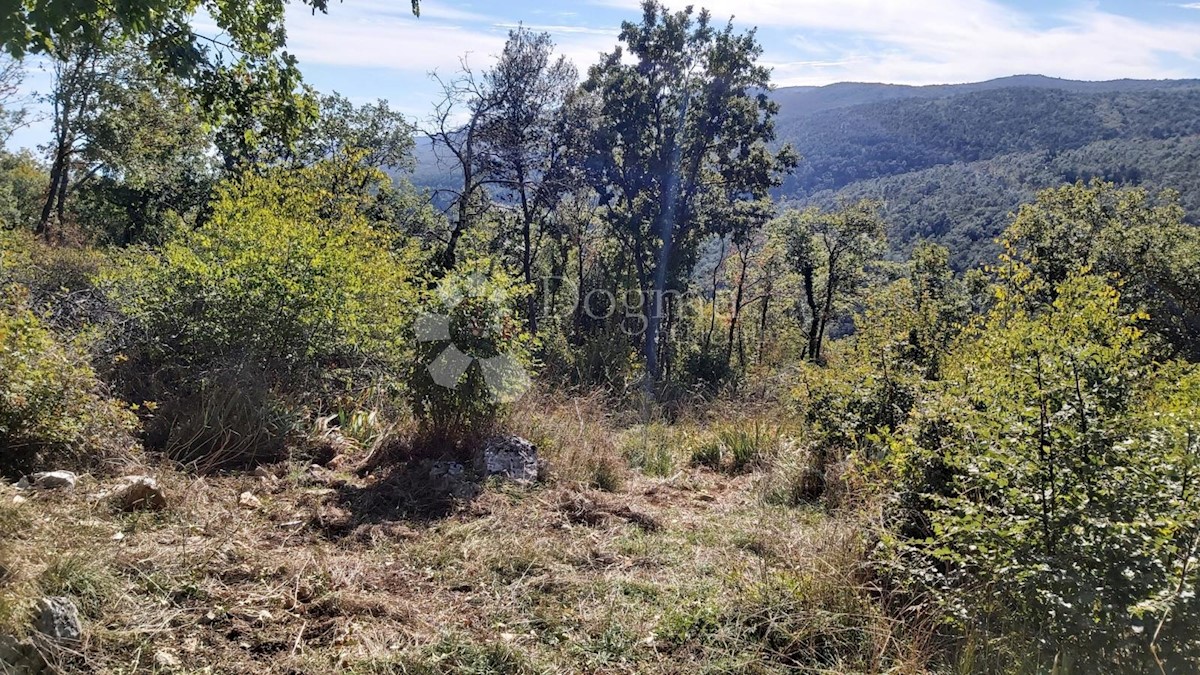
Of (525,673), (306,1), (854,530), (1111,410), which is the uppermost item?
(306,1)

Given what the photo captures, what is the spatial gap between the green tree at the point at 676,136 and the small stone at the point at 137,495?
51.0 feet

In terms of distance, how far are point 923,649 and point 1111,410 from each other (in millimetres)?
1429

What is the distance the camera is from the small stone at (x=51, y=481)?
3.28m

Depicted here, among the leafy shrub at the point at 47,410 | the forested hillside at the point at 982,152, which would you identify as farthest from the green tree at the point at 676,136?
the forested hillside at the point at 982,152

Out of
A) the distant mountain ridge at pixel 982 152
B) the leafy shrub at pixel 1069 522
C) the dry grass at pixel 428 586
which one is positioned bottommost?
the dry grass at pixel 428 586

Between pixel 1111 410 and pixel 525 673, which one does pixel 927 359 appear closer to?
pixel 1111 410

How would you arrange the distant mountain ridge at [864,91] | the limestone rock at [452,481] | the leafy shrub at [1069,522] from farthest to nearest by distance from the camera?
the distant mountain ridge at [864,91] → the limestone rock at [452,481] → the leafy shrub at [1069,522]

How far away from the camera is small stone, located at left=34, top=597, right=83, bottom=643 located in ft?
7.38

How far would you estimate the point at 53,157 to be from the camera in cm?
1958

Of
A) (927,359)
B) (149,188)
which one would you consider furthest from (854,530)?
(149,188)

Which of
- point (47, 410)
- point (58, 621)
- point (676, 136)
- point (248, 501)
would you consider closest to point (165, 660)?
point (58, 621)

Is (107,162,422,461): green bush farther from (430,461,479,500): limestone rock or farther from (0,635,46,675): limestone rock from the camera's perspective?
(0,635,46,675): limestone rock

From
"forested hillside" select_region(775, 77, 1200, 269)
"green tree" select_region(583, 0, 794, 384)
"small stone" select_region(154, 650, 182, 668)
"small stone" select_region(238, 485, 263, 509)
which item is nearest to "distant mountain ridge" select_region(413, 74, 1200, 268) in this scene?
"forested hillside" select_region(775, 77, 1200, 269)

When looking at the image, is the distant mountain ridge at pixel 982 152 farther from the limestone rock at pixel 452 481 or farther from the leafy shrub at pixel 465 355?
the limestone rock at pixel 452 481
